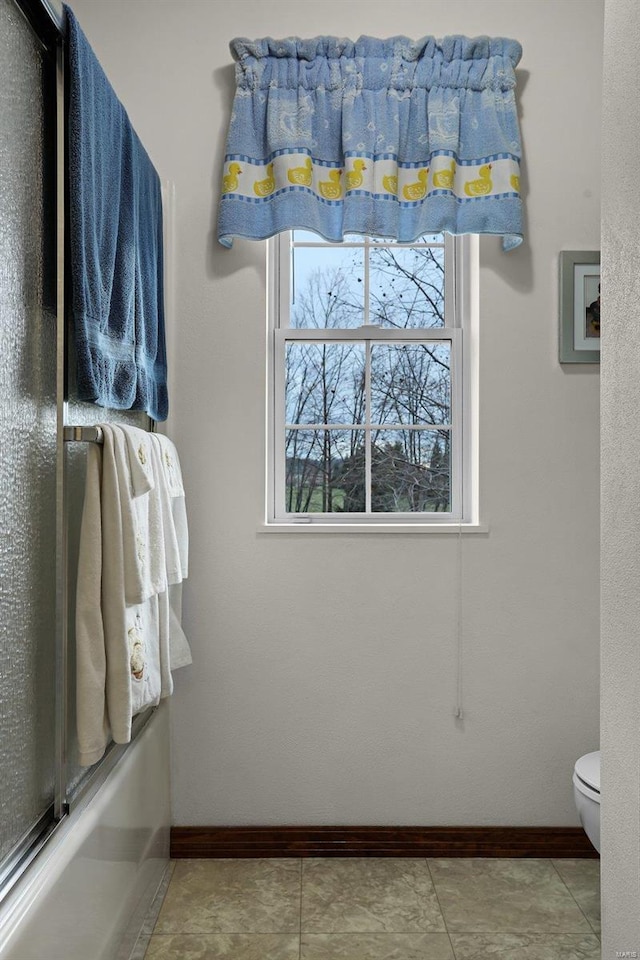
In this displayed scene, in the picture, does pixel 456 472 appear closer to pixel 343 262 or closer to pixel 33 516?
pixel 343 262

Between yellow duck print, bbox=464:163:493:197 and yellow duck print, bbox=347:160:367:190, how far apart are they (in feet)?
A: 1.06

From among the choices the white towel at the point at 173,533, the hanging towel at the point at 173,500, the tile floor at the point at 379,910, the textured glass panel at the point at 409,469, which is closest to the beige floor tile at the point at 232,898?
the tile floor at the point at 379,910

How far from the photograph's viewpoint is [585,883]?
231cm

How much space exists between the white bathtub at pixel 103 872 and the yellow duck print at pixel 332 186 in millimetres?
1632

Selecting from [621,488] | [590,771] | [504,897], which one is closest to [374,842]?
[504,897]

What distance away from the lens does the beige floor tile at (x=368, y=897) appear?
2086 millimetres

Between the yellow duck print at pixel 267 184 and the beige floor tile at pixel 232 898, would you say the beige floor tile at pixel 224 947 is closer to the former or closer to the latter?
the beige floor tile at pixel 232 898

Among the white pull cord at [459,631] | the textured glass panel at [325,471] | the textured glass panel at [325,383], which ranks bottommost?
the white pull cord at [459,631]

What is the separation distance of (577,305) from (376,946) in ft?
6.20

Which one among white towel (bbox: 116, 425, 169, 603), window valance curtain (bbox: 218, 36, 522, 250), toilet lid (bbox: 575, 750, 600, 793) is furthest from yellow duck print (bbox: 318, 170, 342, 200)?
toilet lid (bbox: 575, 750, 600, 793)

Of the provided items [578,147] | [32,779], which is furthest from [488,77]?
[32,779]

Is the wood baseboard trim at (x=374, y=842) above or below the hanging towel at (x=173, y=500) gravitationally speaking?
below

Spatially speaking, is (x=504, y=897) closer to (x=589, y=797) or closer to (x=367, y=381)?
(x=589, y=797)

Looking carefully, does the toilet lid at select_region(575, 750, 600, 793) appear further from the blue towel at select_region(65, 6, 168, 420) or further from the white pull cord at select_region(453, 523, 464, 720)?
the blue towel at select_region(65, 6, 168, 420)
